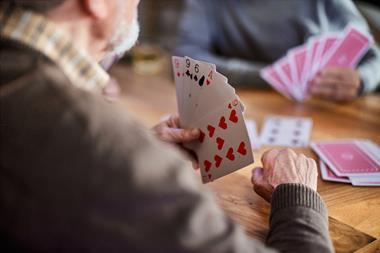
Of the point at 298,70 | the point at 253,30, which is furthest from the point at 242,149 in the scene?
the point at 253,30

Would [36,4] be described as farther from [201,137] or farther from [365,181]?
[365,181]

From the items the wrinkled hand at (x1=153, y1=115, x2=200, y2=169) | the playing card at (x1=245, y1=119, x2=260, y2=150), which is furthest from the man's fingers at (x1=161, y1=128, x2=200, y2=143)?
the playing card at (x1=245, y1=119, x2=260, y2=150)

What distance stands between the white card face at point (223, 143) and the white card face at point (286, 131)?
326mm

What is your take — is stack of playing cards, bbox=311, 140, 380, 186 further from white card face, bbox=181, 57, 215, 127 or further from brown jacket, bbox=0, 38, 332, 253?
brown jacket, bbox=0, 38, 332, 253

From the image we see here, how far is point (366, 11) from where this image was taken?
224 cm

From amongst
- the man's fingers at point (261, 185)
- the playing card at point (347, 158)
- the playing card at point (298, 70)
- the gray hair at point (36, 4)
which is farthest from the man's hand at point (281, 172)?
the playing card at point (298, 70)

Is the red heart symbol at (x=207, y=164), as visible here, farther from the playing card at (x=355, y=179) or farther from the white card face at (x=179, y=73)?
the playing card at (x=355, y=179)

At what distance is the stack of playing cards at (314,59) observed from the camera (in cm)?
203

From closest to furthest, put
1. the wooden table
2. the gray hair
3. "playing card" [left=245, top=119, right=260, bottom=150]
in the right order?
1. the gray hair
2. the wooden table
3. "playing card" [left=245, top=119, right=260, bottom=150]

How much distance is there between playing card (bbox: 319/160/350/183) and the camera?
4.69 ft

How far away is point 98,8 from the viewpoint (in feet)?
3.23

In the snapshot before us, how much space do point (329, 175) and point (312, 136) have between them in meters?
0.31

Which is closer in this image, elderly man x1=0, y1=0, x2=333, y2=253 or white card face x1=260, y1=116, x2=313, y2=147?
elderly man x1=0, y1=0, x2=333, y2=253

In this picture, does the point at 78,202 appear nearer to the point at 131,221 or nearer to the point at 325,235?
the point at 131,221
